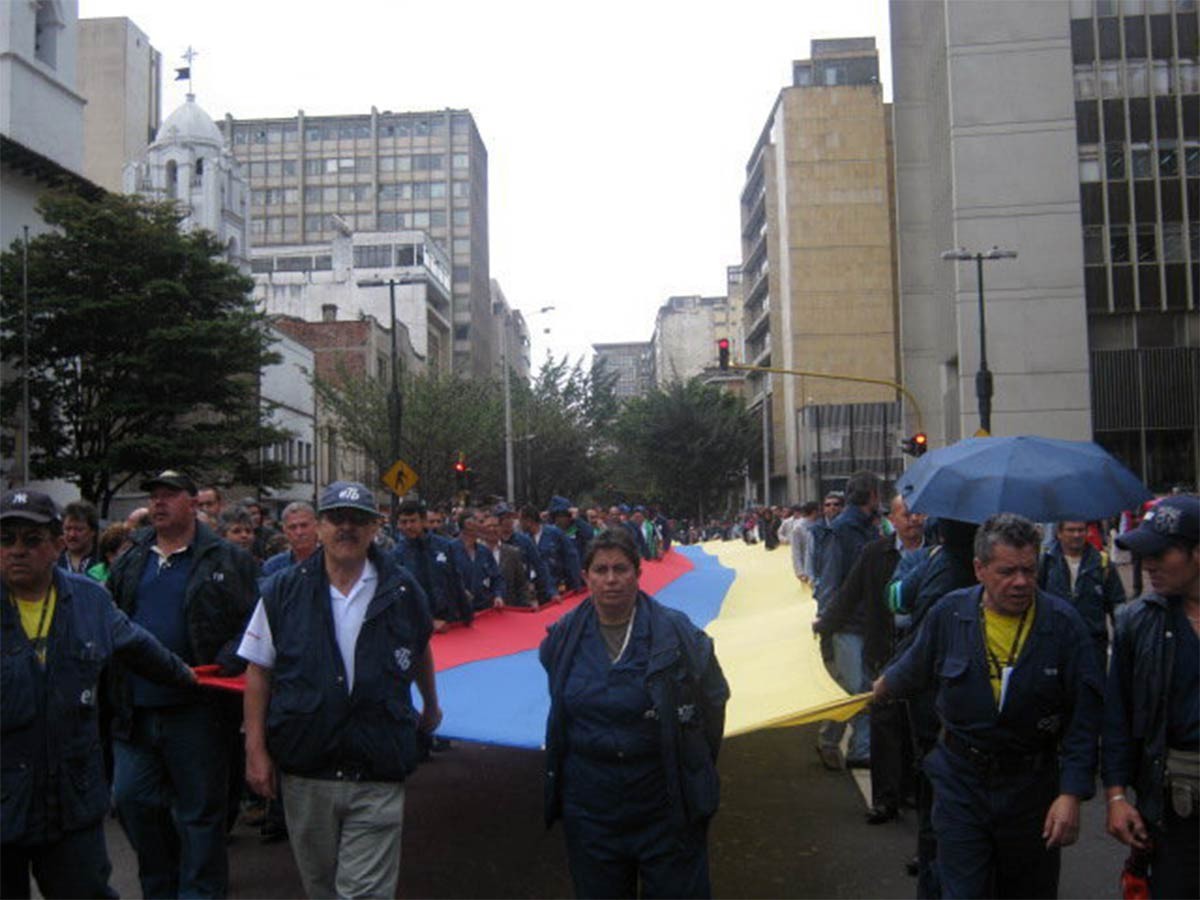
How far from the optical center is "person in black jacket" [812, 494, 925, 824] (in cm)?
749

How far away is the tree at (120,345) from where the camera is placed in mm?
36750

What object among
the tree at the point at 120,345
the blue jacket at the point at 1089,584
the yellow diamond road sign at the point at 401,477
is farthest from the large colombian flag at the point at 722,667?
the tree at the point at 120,345

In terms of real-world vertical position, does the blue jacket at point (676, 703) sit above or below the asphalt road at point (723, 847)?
above

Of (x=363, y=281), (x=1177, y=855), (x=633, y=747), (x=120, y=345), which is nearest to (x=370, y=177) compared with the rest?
(x=363, y=281)

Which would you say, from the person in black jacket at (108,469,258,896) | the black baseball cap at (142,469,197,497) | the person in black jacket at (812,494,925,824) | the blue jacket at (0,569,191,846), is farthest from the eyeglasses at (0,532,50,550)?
the person in black jacket at (812,494,925,824)

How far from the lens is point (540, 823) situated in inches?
315

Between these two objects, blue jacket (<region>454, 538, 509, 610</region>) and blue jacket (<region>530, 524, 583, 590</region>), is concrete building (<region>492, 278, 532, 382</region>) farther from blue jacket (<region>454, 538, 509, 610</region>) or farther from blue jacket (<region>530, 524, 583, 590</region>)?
blue jacket (<region>454, 538, 509, 610</region>)

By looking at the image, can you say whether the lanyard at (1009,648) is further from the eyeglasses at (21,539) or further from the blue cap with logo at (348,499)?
the eyeglasses at (21,539)

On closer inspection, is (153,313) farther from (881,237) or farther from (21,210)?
(881,237)

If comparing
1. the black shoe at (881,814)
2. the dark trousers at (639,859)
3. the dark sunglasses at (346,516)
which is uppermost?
the dark sunglasses at (346,516)

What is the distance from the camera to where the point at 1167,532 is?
402 centimetres

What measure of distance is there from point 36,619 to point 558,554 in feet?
33.3

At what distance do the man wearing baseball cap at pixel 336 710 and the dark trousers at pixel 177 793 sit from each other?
2.85ft

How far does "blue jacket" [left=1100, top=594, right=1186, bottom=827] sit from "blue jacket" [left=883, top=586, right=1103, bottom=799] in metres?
0.10
